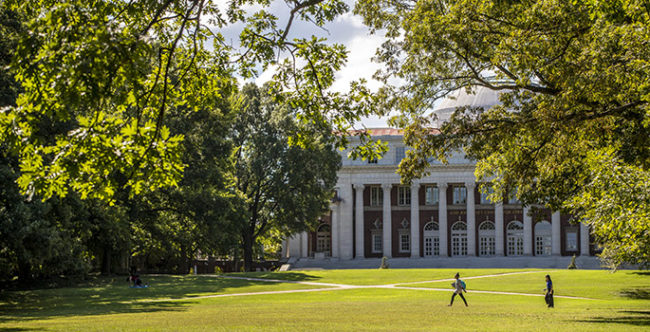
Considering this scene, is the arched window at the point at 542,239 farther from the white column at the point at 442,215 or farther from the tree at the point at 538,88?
the tree at the point at 538,88

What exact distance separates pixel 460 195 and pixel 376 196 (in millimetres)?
9586

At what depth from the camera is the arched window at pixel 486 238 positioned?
80188 millimetres

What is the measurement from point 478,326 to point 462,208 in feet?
207

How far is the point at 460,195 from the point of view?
82.8 metres

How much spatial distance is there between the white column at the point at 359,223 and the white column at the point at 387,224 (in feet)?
8.18

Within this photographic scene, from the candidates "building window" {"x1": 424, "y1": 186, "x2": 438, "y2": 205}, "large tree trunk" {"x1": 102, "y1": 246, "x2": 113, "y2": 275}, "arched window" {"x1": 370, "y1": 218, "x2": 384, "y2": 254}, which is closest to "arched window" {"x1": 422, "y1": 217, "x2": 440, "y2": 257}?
"building window" {"x1": 424, "y1": 186, "x2": 438, "y2": 205}

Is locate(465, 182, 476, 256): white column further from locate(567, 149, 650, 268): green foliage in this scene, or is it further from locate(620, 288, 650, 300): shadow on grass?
locate(567, 149, 650, 268): green foliage

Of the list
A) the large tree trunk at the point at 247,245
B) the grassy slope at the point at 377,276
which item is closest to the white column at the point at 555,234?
the grassy slope at the point at 377,276

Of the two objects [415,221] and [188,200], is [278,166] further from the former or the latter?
[415,221]

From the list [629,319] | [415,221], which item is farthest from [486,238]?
[629,319]

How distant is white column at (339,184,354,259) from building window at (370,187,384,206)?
271 centimetres

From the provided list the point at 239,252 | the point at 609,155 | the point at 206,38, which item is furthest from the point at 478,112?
the point at 239,252

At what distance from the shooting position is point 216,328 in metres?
17.8

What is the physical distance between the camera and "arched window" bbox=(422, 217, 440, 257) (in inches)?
3184
